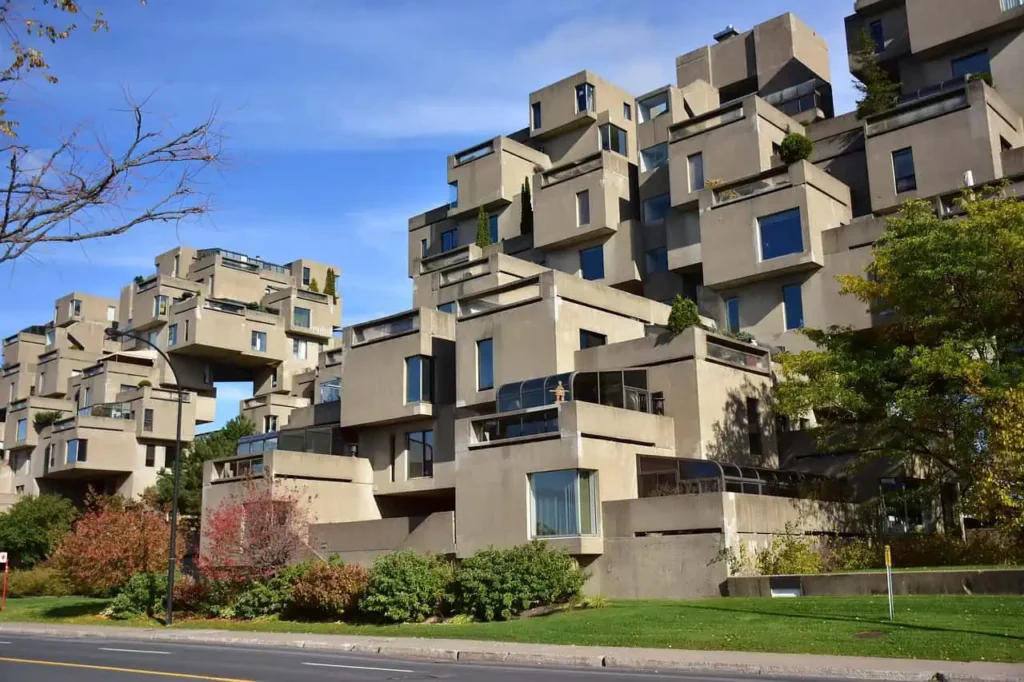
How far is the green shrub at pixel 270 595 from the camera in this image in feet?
105

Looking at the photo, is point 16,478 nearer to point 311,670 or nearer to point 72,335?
point 72,335

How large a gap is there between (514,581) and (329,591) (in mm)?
6671

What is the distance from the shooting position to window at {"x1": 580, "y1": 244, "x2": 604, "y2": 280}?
5244 centimetres

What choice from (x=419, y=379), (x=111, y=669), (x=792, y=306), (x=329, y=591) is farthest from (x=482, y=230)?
(x=111, y=669)

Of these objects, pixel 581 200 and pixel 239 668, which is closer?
pixel 239 668

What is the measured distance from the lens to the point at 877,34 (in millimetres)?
54719

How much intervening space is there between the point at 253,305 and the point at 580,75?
1332 inches

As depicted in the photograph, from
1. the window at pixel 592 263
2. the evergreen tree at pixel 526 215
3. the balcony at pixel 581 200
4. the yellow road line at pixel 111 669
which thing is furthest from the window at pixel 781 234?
the yellow road line at pixel 111 669

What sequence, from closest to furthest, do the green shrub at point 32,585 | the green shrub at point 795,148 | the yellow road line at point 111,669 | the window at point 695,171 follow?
the yellow road line at point 111,669, the green shrub at point 795,148, the window at point 695,171, the green shrub at point 32,585

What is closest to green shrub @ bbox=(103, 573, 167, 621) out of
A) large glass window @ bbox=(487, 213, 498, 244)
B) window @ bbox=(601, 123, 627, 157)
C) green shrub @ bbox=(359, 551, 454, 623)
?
green shrub @ bbox=(359, 551, 454, 623)

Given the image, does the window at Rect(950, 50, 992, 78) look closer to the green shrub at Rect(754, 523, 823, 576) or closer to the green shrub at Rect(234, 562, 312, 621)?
the green shrub at Rect(754, 523, 823, 576)

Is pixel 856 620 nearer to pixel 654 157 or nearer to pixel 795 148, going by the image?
pixel 795 148

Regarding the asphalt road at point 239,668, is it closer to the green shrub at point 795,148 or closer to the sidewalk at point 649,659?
the sidewalk at point 649,659

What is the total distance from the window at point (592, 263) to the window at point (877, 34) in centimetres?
1881
